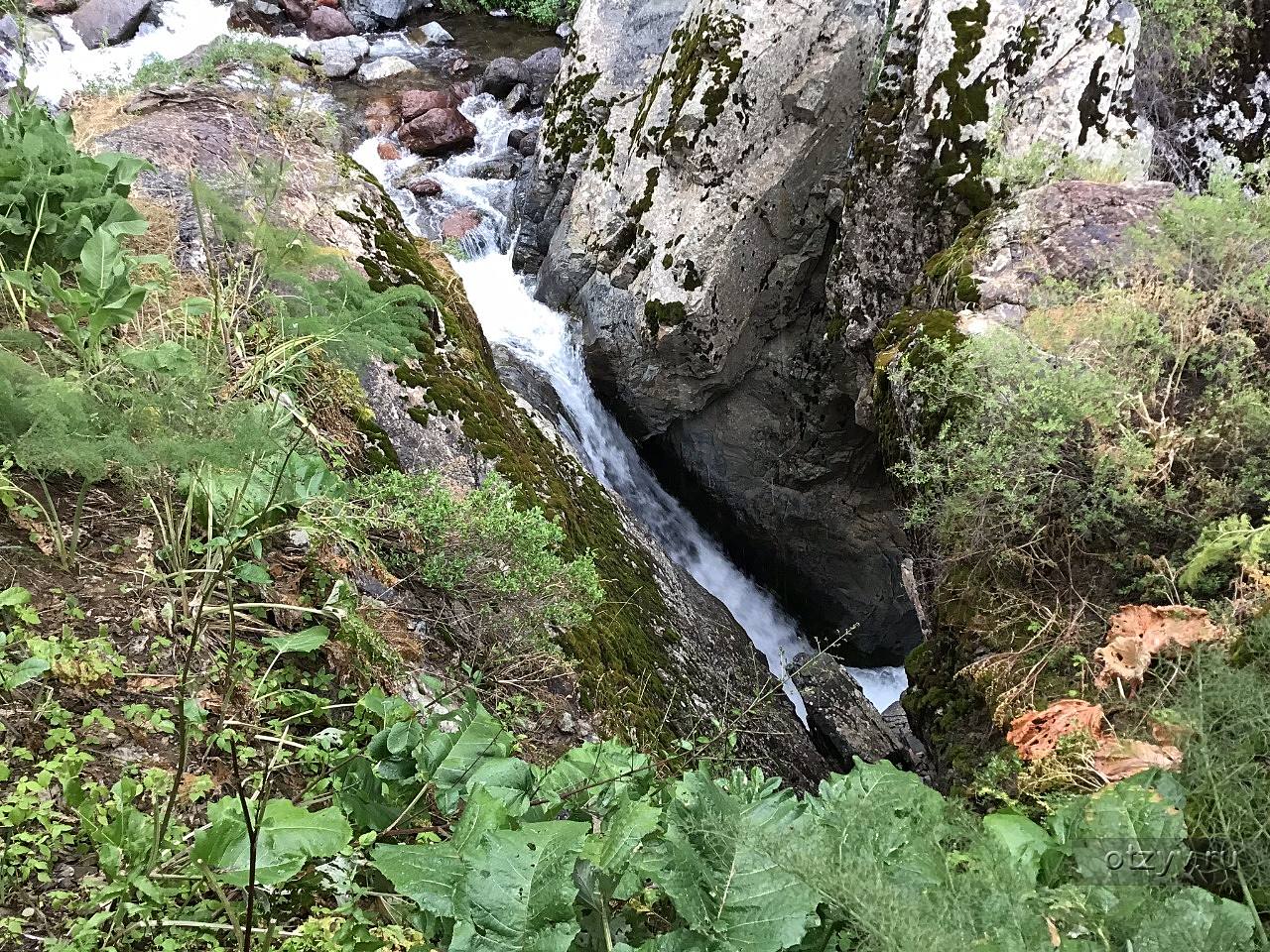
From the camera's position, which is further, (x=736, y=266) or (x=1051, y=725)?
(x=736, y=266)

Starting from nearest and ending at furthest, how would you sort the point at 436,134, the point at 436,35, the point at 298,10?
the point at 436,134 → the point at 298,10 → the point at 436,35

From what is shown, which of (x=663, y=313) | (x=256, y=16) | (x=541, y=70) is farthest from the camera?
(x=256, y=16)

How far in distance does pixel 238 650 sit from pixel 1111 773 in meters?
2.95

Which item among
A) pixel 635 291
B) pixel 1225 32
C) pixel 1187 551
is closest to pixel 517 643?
pixel 1187 551

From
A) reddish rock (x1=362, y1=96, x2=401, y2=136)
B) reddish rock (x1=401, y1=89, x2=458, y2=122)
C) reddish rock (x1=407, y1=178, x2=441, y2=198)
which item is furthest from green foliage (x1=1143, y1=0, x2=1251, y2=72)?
reddish rock (x1=362, y1=96, x2=401, y2=136)

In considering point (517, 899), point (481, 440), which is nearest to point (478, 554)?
point (481, 440)

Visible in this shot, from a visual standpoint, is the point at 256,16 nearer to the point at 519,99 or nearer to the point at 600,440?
the point at 519,99

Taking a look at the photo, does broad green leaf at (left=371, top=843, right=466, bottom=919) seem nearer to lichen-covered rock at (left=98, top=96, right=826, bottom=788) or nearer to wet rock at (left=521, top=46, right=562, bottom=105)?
lichen-covered rock at (left=98, top=96, right=826, bottom=788)

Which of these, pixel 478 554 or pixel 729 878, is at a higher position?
pixel 729 878

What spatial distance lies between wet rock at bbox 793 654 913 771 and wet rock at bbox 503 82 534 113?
10595mm

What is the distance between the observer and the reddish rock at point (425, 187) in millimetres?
11008

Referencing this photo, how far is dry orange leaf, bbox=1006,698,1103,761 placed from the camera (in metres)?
3.02

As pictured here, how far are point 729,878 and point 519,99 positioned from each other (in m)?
13.9

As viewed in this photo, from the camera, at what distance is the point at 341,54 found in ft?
44.3
